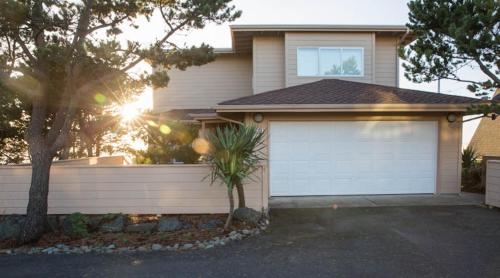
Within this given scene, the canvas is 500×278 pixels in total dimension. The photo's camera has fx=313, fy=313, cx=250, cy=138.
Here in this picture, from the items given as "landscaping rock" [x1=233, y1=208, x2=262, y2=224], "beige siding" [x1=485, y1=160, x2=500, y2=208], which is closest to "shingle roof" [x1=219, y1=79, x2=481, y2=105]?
"beige siding" [x1=485, y1=160, x2=500, y2=208]

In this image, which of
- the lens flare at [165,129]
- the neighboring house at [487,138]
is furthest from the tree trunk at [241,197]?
the neighboring house at [487,138]

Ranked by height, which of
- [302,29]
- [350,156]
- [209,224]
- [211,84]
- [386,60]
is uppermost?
[302,29]

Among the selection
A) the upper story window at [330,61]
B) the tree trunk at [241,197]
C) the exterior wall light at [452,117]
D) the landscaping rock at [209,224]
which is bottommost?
the landscaping rock at [209,224]

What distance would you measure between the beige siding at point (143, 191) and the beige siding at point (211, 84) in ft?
23.8

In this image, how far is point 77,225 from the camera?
5.95 meters

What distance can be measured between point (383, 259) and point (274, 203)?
12.1 feet

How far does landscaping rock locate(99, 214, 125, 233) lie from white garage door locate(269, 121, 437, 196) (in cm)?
395

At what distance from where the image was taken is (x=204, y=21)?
6.38 m

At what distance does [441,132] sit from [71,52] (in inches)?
356

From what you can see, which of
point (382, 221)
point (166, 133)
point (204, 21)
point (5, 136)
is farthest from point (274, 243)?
point (5, 136)

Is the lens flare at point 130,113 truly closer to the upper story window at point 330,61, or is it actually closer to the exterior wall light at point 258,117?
the exterior wall light at point 258,117

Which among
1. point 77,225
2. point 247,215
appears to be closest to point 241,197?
point 247,215

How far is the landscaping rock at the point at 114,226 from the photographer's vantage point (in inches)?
239

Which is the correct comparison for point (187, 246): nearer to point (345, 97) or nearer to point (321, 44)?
point (345, 97)
